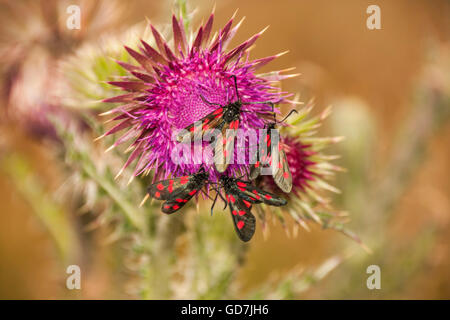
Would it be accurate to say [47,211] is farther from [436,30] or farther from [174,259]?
[436,30]

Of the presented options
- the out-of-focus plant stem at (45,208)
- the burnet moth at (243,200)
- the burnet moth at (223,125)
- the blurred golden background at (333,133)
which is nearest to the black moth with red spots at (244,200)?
the burnet moth at (243,200)

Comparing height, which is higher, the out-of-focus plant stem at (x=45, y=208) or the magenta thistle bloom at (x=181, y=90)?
the magenta thistle bloom at (x=181, y=90)

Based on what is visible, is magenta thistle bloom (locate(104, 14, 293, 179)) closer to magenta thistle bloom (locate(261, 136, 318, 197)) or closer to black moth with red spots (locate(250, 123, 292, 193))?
black moth with red spots (locate(250, 123, 292, 193))

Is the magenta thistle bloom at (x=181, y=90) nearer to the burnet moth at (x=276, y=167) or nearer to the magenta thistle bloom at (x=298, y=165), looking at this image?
the burnet moth at (x=276, y=167)

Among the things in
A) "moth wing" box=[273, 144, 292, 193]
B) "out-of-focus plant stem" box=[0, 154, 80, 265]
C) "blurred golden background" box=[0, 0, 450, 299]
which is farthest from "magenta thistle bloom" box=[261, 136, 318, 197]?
"out-of-focus plant stem" box=[0, 154, 80, 265]

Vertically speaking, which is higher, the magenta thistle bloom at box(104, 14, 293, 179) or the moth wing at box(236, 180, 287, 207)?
the magenta thistle bloom at box(104, 14, 293, 179)
